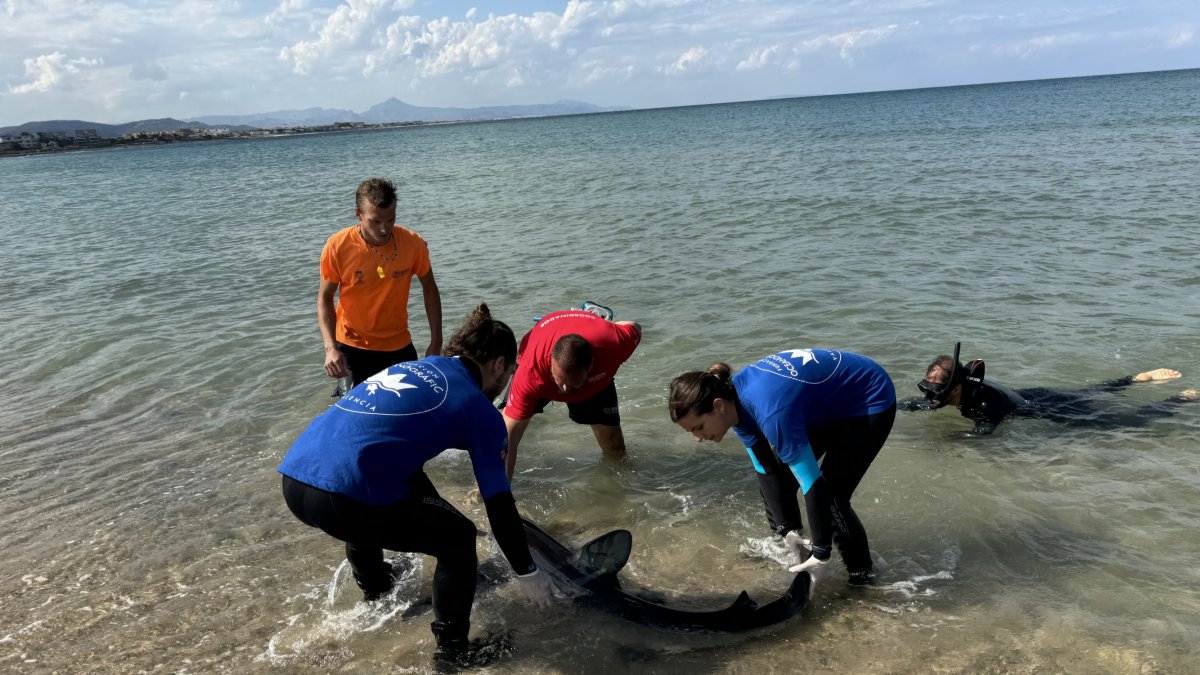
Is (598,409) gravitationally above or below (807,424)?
below

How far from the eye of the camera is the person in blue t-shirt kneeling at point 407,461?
273 cm

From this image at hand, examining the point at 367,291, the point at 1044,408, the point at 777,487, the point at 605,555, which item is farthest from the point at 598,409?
the point at 1044,408

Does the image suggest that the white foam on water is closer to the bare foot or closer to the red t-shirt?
the red t-shirt

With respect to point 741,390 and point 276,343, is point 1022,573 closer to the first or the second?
point 741,390

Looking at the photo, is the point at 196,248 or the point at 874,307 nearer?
the point at 874,307

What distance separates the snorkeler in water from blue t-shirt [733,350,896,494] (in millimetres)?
2189

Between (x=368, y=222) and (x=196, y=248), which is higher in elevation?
(x=368, y=222)

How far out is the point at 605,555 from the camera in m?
3.72

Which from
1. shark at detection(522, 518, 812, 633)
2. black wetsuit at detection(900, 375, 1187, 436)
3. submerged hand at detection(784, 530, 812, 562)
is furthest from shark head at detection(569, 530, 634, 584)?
black wetsuit at detection(900, 375, 1187, 436)

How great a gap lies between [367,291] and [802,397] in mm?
2700

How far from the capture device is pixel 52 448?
597cm

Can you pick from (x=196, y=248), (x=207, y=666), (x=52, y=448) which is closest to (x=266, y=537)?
(x=207, y=666)

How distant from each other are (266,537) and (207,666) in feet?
3.91

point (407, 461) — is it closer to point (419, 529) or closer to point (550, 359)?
point (419, 529)
